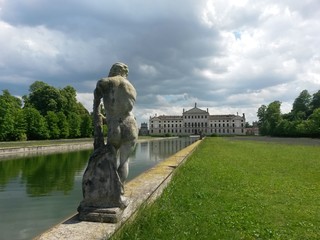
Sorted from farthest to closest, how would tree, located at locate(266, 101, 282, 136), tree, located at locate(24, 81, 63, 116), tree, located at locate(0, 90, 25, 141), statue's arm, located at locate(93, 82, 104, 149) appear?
1. tree, located at locate(266, 101, 282, 136)
2. tree, located at locate(24, 81, 63, 116)
3. tree, located at locate(0, 90, 25, 141)
4. statue's arm, located at locate(93, 82, 104, 149)

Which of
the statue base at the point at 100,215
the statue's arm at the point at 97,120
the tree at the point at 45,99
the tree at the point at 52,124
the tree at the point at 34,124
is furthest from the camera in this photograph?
the tree at the point at 45,99

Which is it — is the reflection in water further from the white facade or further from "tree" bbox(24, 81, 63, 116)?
the white facade

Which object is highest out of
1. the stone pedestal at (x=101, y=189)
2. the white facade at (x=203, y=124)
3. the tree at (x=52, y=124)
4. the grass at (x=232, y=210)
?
the white facade at (x=203, y=124)

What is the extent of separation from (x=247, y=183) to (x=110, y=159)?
5355 mm

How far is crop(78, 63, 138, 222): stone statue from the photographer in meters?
4.41

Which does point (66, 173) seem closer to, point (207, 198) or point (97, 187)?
point (207, 198)

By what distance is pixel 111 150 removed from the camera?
4578 millimetres

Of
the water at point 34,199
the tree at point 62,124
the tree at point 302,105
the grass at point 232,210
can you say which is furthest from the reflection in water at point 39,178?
the tree at point 302,105

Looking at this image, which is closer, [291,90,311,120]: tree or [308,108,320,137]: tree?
[308,108,320,137]: tree

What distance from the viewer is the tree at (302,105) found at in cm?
7388

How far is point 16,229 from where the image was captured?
6.64 metres

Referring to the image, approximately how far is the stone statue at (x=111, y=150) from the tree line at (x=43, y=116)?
3752 centimetres

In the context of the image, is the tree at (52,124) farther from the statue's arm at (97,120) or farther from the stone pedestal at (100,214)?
the stone pedestal at (100,214)

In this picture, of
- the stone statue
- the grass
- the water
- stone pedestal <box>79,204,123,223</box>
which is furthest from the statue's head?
the water
